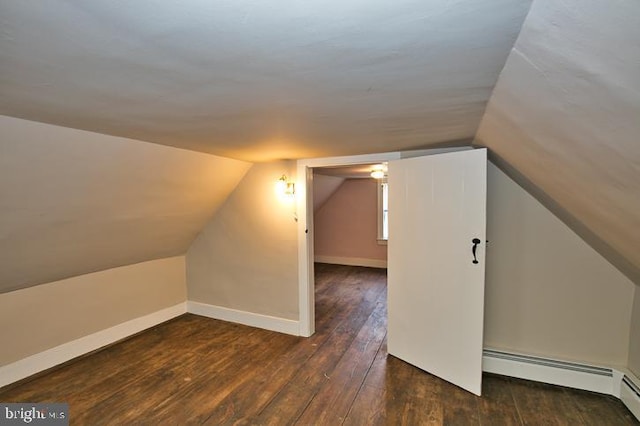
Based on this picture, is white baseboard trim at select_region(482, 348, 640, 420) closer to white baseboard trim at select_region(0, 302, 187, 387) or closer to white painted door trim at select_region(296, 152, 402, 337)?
white painted door trim at select_region(296, 152, 402, 337)

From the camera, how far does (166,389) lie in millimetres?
2293

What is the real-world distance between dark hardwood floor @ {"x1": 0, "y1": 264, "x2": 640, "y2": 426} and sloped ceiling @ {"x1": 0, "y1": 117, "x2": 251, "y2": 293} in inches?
37.3

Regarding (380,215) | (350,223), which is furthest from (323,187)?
(380,215)

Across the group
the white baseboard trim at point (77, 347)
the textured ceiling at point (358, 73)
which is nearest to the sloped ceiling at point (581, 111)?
the textured ceiling at point (358, 73)

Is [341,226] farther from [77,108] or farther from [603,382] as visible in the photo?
[77,108]

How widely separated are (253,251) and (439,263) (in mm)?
1968

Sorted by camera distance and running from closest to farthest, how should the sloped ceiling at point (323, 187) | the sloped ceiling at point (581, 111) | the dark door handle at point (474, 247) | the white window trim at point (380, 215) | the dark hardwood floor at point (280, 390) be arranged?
the sloped ceiling at point (581, 111) < the dark hardwood floor at point (280, 390) < the dark door handle at point (474, 247) < the sloped ceiling at point (323, 187) < the white window trim at point (380, 215)

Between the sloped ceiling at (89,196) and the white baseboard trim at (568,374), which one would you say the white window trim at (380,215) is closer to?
the sloped ceiling at (89,196)

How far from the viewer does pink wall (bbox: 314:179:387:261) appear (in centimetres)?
621

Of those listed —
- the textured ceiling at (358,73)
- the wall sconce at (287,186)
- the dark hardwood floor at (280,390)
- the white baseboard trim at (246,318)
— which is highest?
the textured ceiling at (358,73)

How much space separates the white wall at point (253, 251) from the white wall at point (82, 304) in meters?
0.41

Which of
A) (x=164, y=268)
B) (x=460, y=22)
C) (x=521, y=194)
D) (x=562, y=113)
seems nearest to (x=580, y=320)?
(x=521, y=194)

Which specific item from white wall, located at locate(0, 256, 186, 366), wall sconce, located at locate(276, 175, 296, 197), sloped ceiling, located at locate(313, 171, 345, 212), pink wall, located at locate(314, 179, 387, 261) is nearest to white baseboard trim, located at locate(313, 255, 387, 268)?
pink wall, located at locate(314, 179, 387, 261)

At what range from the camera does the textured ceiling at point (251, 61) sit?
0.72 meters
